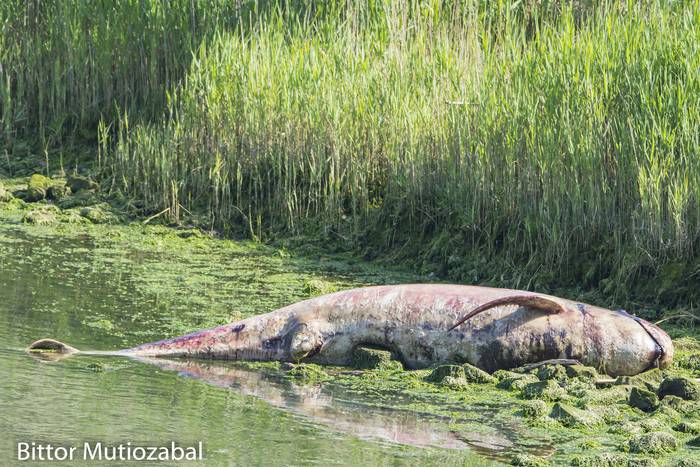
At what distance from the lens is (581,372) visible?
562cm

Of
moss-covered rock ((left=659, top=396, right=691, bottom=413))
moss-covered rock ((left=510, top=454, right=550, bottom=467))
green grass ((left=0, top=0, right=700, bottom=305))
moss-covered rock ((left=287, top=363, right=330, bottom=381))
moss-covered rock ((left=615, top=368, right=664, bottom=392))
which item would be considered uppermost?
green grass ((left=0, top=0, right=700, bottom=305))

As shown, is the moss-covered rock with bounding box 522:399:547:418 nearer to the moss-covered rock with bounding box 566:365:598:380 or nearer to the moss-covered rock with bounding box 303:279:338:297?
the moss-covered rock with bounding box 566:365:598:380

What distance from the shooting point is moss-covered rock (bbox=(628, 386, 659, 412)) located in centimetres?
517

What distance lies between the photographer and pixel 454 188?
8.08 meters

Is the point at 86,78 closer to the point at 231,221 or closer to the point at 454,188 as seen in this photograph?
the point at 231,221

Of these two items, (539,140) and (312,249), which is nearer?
(539,140)

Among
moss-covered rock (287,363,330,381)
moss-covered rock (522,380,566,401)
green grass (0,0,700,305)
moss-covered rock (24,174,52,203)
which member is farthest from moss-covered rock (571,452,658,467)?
moss-covered rock (24,174,52,203)

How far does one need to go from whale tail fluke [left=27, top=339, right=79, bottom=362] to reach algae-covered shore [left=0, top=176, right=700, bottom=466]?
26 cm

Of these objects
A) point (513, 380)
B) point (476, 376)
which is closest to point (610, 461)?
point (513, 380)

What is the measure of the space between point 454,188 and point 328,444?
12.6ft

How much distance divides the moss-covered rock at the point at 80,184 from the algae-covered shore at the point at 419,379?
120 centimetres

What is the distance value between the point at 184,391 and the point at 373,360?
3.68 ft

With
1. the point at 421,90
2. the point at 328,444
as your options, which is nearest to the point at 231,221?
the point at 421,90

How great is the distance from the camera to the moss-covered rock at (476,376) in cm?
565
